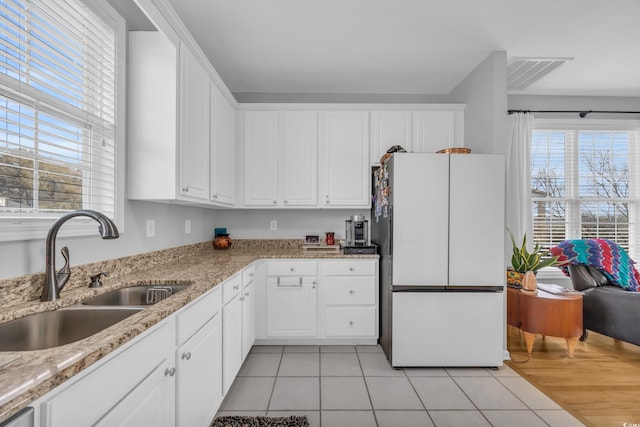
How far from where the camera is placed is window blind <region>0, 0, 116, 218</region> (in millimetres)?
1191

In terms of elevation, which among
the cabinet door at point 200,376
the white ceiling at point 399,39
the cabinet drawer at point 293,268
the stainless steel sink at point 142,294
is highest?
the white ceiling at point 399,39

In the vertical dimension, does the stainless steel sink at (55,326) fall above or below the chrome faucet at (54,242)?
below

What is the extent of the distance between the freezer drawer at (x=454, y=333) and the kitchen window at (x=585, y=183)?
1982 millimetres

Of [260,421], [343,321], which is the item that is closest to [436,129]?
[343,321]

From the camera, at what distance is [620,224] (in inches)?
150

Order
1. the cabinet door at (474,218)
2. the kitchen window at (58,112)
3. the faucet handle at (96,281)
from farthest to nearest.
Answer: the cabinet door at (474,218) → the faucet handle at (96,281) → the kitchen window at (58,112)

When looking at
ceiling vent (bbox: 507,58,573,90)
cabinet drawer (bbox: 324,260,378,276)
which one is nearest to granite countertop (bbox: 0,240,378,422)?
cabinet drawer (bbox: 324,260,378,276)

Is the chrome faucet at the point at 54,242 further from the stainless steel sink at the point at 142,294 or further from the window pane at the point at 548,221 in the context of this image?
the window pane at the point at 548,221

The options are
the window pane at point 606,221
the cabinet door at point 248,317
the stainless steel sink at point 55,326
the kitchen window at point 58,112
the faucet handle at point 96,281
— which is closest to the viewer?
the stainless steel sink at point 55,326

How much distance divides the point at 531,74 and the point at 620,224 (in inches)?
90.6

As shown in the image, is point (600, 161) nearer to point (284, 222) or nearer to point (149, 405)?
point (284, 222)

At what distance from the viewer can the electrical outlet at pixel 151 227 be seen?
6.81 ft

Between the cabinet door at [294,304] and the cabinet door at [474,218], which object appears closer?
the cabinet door at [474,218]

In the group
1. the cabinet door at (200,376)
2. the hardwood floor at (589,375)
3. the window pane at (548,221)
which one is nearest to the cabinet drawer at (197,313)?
the cabinet door at (200,376)
